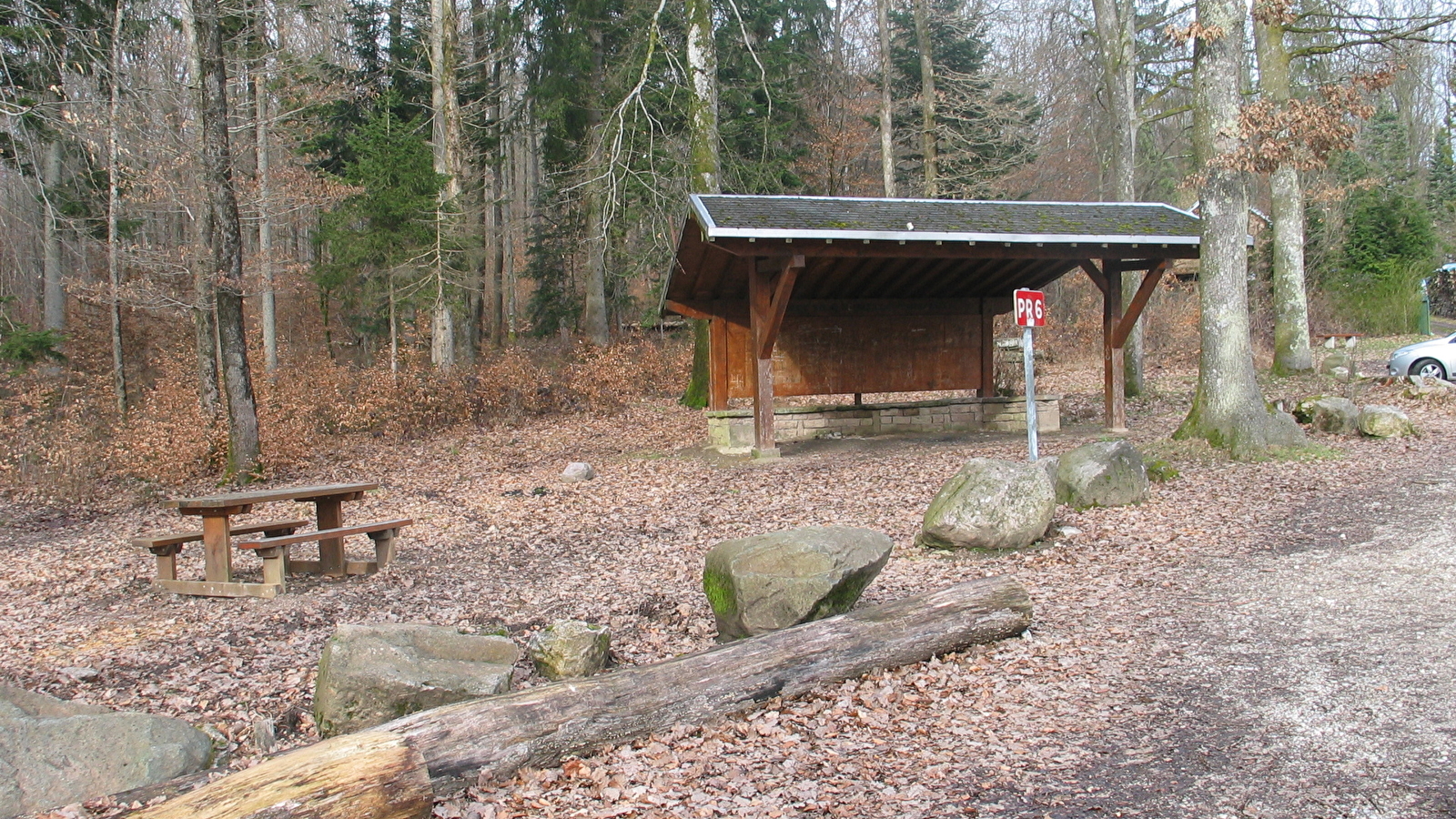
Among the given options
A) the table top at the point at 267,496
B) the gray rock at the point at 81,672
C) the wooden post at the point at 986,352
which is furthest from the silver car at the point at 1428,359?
the gray rock at the point at 81,672

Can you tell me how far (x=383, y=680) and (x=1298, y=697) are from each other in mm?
4089

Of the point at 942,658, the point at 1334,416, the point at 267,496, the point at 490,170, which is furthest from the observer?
the point at 490,170

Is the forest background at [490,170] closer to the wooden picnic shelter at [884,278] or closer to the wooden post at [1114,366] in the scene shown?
the wooden picnic shelter at [884,278]

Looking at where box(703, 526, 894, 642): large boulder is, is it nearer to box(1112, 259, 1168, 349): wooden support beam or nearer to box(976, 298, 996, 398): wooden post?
box(1112, 259, 1168, 349): wooden support beam

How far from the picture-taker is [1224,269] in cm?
1030

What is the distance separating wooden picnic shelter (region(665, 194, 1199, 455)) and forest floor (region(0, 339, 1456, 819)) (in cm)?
261

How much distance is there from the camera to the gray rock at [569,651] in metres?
4.86

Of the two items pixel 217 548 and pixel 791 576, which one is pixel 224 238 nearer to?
pixel 217 548

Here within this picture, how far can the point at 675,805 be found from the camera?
3410 millimetres

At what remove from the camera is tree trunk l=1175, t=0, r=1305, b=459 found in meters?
9.99

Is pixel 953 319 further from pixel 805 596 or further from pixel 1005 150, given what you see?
pixel 1005 150

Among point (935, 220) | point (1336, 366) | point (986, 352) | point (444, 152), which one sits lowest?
point (1336, 366)

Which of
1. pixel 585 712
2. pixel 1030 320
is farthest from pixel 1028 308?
pixel 585 712

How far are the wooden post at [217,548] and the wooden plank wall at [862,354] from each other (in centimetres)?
834
